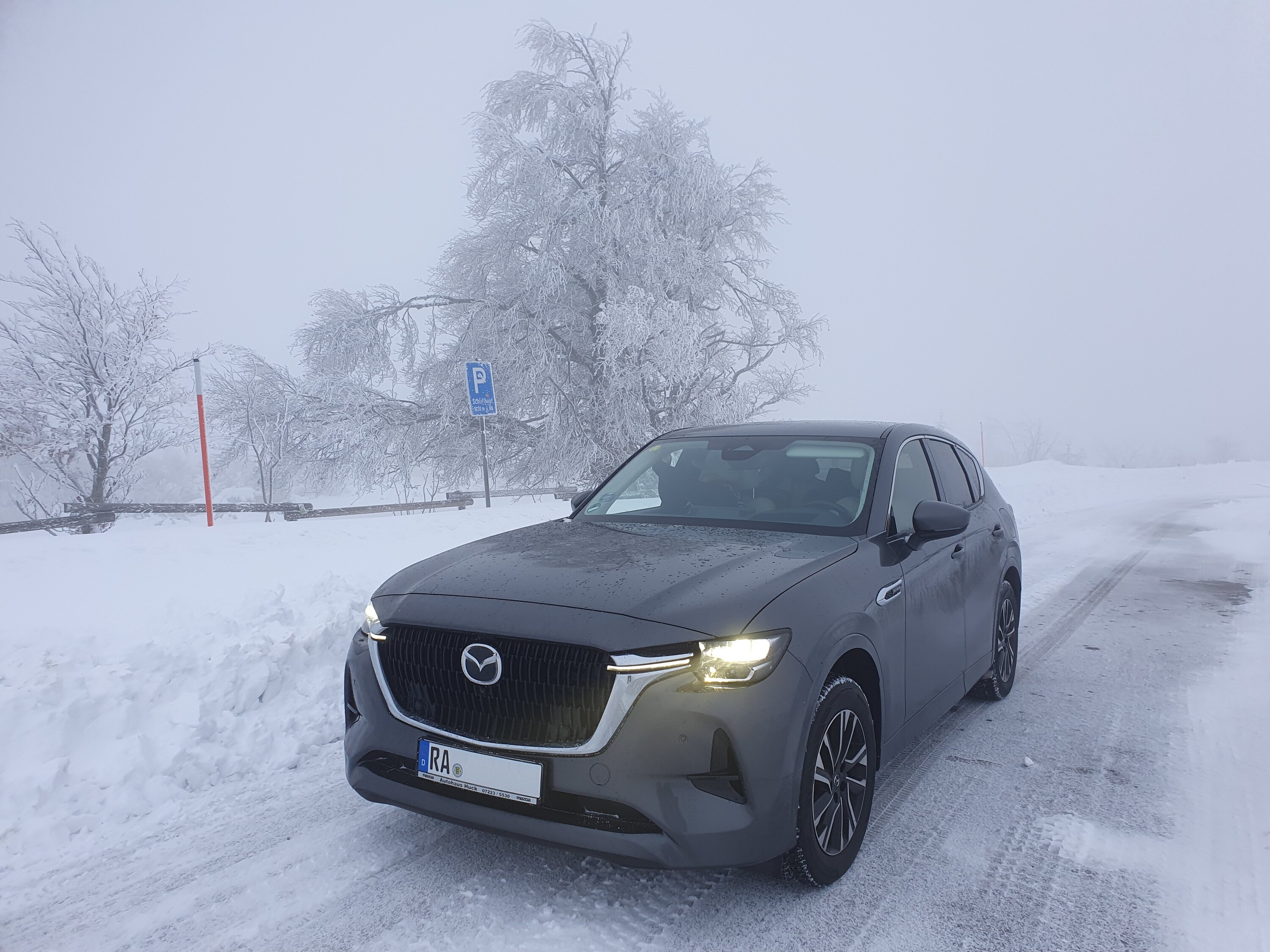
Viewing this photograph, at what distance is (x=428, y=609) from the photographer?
2.88m

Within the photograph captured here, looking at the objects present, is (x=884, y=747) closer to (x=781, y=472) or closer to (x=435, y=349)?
(x=781, y=472)

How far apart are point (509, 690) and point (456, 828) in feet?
3.77

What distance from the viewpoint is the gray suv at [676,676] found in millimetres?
2449

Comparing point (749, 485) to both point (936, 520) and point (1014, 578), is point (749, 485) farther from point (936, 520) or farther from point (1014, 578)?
point (1014, 578)

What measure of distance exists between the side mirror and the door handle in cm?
28

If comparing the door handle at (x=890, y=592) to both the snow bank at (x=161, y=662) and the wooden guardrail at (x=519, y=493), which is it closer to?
the snow bank at (x=161, y=662)

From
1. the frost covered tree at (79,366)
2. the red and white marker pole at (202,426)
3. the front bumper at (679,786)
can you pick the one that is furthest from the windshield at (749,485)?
the frost covered tree at (79,366)

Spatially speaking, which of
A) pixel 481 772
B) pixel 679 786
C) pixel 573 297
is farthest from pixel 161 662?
pixel 573 297

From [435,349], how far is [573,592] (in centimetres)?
1901

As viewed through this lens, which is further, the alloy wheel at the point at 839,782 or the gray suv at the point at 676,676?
the alloy wheel at the point at 839,782

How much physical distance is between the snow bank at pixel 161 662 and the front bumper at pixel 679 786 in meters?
A: 2.16

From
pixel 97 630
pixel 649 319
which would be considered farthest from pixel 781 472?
pixel 649 319

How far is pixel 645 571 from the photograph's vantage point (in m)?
2.95

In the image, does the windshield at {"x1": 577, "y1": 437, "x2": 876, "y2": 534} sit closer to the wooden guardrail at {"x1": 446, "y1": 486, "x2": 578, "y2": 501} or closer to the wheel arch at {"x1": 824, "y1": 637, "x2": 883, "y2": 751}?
the wheel arch at {"x1": 824, "y1": 637, "x2": 883, "y2": 751}
